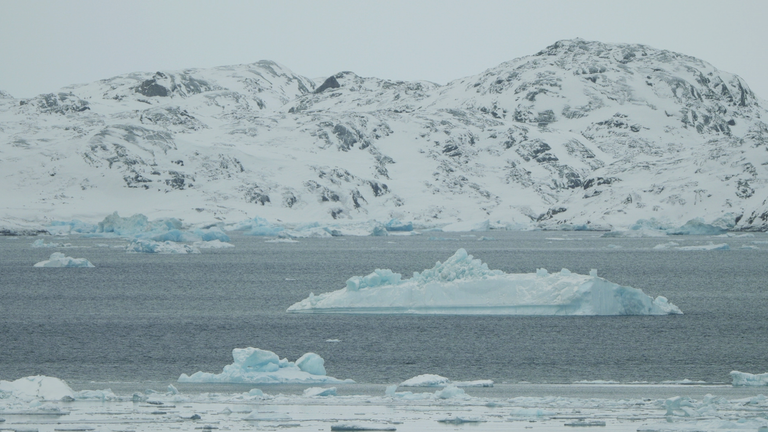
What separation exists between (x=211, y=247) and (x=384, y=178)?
60.5 meters

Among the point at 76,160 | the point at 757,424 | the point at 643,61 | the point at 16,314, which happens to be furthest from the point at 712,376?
the point at 643,61

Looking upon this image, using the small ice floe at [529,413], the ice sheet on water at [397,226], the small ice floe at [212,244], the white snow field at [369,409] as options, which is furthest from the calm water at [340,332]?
the ice sheet on water at [397,226]

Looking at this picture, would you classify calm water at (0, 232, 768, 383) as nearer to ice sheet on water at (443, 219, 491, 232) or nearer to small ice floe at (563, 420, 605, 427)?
small ice floe at (563, 420, 605, 427)

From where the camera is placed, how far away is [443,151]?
481ft

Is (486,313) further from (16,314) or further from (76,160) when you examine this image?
(76,160)

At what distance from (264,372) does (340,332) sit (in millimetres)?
8742

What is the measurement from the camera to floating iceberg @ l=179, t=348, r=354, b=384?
17.8m

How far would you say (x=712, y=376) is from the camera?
781 inches

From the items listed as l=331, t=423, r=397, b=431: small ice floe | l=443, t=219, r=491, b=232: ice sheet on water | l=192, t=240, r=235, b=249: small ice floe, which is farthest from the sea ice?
l=331, t=423, r=397, b=431: small ice floe

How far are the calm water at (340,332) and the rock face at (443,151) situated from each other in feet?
173

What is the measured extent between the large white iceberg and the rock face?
6583cm

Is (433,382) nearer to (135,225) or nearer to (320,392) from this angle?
(320,392)

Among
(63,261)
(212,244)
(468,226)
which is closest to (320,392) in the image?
(63,261)

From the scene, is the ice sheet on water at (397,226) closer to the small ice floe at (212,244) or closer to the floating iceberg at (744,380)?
the small ice floe at (212,244)
